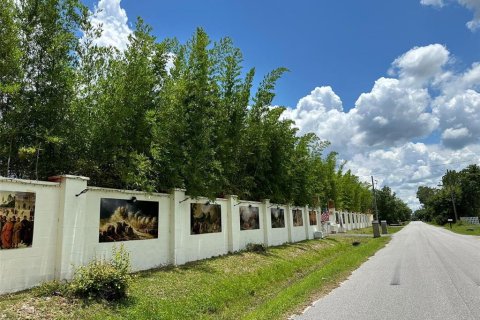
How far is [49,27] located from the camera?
10578 mm

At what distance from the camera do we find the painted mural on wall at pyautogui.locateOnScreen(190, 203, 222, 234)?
1495 cm

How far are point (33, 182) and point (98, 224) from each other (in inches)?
92.5

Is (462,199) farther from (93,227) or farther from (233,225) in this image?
(93,227)

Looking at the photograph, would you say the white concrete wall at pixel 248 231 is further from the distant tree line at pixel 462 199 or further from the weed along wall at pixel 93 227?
the distant tree line at pixel 462 199

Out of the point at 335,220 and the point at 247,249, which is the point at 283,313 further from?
the point at 335,220

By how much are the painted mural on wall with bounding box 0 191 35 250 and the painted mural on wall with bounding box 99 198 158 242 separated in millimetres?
2194

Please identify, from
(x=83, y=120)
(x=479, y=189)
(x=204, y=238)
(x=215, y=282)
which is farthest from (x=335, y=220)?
(x=479, y=189)

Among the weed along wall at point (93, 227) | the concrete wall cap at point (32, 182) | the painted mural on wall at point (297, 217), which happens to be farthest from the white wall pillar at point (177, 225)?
the painted mural on wall at point (297, 217)

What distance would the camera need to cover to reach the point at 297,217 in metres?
28.5

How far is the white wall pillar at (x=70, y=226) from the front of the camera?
30.5 ft

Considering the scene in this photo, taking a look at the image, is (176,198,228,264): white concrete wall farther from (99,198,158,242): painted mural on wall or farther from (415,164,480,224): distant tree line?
(415,164,480,224): distant tree line

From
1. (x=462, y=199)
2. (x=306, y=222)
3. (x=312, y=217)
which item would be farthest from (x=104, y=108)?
(x=462, y=199)

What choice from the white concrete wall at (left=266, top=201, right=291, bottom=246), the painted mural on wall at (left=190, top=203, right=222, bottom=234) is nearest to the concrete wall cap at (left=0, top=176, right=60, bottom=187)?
the painted mural on wall at (left=190, top=203, right=222, bottom=234)

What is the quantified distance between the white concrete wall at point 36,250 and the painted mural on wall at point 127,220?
1.60 meters
